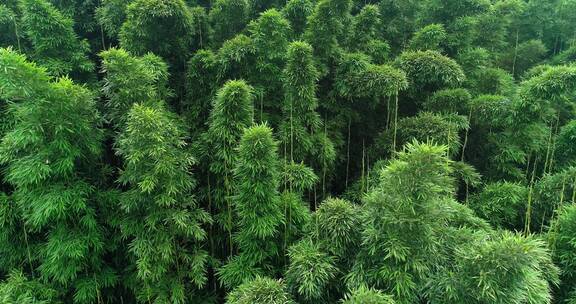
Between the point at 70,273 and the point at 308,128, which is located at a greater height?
the point at 308,128

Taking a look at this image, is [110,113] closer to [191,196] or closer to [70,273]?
[191,196]

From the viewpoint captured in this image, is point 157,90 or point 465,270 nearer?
point 465,270

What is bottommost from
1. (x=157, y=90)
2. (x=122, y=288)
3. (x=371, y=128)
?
(x=122, y=288)

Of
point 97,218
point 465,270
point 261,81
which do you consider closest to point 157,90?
point 261,81

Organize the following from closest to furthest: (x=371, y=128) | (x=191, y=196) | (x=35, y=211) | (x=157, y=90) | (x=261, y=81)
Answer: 1. (x=35, y=211)
2. (x=191, y=196)
3. (x=157, y=90)
4. (x=261, y=81)
5. (x=371, y=128)

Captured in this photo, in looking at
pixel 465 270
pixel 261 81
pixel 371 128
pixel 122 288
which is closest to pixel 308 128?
pixel 261 81

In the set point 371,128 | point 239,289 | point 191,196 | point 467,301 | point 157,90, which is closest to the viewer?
point 467,301
